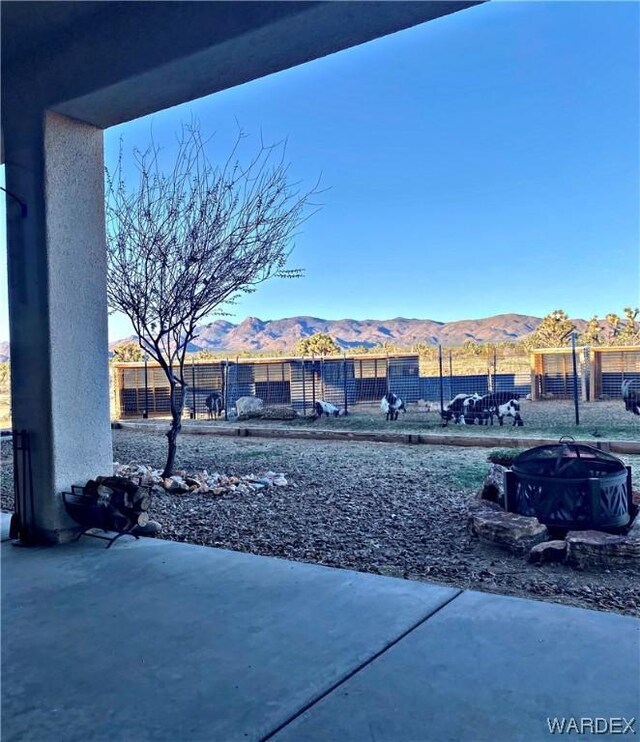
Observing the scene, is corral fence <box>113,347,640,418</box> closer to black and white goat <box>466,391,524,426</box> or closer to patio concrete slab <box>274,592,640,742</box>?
black and white goat <box>466,391,524,426</box>

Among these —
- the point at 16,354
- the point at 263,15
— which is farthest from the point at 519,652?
the point at 16,354

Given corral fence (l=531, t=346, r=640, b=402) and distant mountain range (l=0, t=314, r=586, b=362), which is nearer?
corral fence (l=531, t=346, r=640, b=402)

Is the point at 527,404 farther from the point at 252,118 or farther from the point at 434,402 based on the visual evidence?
the point at 252,118

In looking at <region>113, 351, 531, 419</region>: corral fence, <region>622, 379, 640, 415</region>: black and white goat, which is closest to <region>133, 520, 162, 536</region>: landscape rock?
<region>113, 351, 531, 419</region>: corral fence

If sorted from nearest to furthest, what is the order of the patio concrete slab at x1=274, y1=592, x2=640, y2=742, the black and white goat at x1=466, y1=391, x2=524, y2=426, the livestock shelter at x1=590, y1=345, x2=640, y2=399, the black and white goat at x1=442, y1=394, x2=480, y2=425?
the patio concrete slab at x1=274, y1=592, x2=640, y2=742
the black and white goat at x1=466, y1=391, x2=524, y2=426
the black and white goat at x1=442, y1=394, x2=480, y2=425
the livestock shelter at x1=590, y1=345, x2=640, y2=399

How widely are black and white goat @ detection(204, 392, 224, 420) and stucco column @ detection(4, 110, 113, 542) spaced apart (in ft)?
35.2

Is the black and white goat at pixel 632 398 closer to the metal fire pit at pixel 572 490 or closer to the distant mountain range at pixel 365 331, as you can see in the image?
the metal fire pit at pixel 572 490

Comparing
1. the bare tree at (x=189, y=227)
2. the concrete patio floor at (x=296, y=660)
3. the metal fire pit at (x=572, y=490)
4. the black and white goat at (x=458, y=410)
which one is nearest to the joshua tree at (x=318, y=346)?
the black and white goat at (x=458, y=410)

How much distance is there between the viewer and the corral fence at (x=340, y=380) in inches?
560

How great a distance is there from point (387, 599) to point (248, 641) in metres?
0.66

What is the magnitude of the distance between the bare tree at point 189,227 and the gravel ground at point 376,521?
1.53 metres

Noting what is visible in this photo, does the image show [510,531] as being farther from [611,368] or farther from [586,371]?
[611,368]

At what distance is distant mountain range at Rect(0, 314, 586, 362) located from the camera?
3115 inches

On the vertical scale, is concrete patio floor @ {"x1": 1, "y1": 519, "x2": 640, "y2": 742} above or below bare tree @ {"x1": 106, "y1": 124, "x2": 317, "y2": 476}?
below
